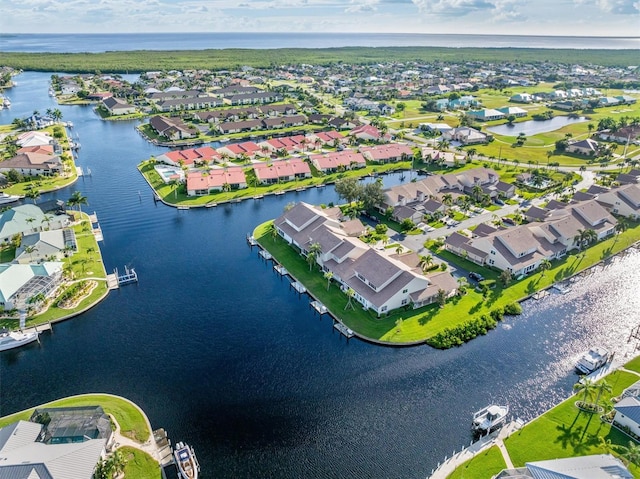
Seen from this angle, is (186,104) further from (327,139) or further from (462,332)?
(462,332)

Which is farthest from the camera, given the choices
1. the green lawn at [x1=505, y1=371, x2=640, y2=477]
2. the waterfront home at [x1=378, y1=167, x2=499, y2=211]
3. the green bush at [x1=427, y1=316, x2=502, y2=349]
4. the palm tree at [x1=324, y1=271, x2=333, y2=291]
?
the waterfront home at [x1=378, y1=167, x2=499, y2=211]

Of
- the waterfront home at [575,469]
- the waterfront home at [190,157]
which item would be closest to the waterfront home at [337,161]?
the waterfront home at [190,157]

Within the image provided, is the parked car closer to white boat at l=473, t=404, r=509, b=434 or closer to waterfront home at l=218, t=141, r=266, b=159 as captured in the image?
white boat at l=473, t=404, r=509, b=434

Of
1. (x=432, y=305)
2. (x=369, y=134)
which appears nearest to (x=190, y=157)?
(x=369, y=134)

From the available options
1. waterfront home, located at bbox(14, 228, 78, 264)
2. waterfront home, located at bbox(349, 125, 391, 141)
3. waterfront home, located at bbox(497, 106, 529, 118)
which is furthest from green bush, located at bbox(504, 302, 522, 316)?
waterfront home, located at bbox(497, 106, 529, 118)

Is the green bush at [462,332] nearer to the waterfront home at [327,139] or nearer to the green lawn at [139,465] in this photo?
the green lawn at [139,465]

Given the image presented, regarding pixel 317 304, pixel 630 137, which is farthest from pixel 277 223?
pixel 630 137

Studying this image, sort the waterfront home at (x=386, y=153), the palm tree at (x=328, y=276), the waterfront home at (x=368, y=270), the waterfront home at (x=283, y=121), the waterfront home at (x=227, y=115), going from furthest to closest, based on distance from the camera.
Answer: the waterfront home at (x=227, y=115), the waterfront home at (x=283, y=121), the waterfront home at (x=386, y=153), the palm tree at (x=328, y=276), the waterfront home at (x=368, y=270)
